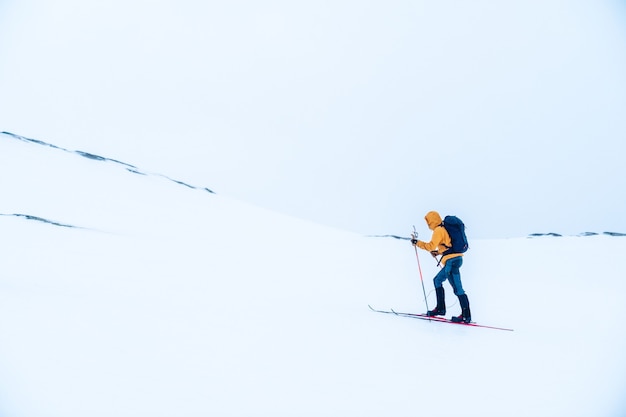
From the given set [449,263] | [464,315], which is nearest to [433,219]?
[449,263]

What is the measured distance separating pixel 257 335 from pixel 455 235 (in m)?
4.07

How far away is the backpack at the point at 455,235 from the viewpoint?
666cm

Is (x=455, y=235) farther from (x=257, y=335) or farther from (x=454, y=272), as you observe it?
(x=257, y=335)

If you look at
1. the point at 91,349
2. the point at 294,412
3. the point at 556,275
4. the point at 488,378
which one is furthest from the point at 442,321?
the point at 556,275

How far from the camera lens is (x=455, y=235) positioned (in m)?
6.69

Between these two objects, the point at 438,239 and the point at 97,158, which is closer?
the point at 438,239

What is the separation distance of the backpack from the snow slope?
56.1 inches

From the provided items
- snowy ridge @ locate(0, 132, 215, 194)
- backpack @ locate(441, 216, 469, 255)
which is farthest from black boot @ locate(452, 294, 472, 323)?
snowy ridge @ locate(0, 132, 215, 194)

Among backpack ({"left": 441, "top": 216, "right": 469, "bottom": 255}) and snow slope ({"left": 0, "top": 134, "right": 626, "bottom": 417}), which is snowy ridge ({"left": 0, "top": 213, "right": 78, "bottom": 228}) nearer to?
snow slope ({"left": 0, "top": 134, "right": 626, "bottom": 417})

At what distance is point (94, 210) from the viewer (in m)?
14.0

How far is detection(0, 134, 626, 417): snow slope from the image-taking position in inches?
133

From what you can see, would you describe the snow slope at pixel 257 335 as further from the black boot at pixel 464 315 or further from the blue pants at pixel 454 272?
the blue pants at pixel 454 272

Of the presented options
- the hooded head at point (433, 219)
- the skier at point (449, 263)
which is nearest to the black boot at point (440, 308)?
the skier at point (449, 263)

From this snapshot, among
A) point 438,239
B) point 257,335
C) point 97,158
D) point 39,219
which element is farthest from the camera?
point 97,158
